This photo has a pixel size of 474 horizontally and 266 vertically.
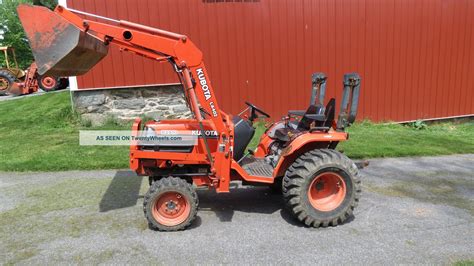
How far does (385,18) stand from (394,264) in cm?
802

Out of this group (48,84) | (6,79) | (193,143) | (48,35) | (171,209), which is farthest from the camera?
(6,79)

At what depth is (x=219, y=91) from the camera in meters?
9.18

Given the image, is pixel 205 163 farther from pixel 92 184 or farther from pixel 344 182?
pixel 92 184

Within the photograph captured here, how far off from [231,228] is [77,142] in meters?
4.92

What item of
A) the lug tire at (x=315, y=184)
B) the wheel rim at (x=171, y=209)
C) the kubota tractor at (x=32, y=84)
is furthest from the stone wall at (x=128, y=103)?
the kubota tractor at (x=32, y=84)

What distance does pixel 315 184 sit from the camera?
4.14 meters

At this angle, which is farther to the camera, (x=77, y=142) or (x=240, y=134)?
(x=77, y=142)

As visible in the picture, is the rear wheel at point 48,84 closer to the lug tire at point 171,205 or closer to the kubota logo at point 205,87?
the lug tire at point 171,205

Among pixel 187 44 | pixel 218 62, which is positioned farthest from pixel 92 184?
pixel 218 62

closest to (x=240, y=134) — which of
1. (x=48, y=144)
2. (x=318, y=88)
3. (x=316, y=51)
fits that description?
(x=318, y=88)

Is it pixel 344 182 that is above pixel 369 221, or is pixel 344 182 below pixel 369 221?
above

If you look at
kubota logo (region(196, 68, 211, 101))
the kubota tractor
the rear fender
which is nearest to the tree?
the kubota tractor

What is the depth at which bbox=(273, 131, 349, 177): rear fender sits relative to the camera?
402cm

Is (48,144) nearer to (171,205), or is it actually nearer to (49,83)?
(171,205)
